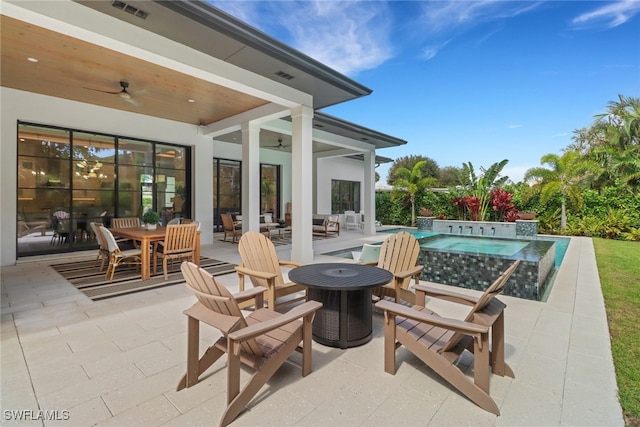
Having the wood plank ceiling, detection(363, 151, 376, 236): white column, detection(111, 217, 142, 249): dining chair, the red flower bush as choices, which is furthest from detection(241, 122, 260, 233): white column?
the red flower bush

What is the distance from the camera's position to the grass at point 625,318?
2.08m

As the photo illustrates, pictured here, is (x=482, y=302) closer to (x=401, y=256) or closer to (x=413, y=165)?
(x=401, y=256)

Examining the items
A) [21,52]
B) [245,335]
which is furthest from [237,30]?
[245,335]

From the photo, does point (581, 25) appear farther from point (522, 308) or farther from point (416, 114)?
point (416, 114)

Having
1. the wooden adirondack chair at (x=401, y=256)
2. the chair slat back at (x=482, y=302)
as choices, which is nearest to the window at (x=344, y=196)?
the wooden adirondack chair at (x=401, y=256)

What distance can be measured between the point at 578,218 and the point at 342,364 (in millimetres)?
14090

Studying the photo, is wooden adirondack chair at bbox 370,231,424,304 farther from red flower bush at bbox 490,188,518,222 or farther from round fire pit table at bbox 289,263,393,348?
red flower bush at bbox 490,188,518,222

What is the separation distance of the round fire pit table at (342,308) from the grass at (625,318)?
179 centimetres

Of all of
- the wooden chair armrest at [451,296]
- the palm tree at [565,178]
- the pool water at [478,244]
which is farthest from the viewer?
the palm tree at [565,178]

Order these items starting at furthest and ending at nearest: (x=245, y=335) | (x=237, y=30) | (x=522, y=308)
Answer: (x=237, y=30)
(x=522, y=308)
(x=245, y=335)

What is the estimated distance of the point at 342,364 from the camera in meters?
2.49

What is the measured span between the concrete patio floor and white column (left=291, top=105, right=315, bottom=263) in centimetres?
342

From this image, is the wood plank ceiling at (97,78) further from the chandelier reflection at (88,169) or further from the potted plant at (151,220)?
the potted plant at (151,220)
